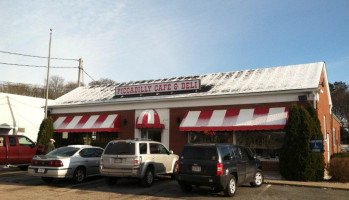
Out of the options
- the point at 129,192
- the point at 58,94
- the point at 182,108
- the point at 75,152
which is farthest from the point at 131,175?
the point at 58,94

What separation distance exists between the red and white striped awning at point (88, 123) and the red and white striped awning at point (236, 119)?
5193mm

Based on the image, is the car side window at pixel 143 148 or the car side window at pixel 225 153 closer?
the car side window at pixel 225 153

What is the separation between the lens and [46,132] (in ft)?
71.6

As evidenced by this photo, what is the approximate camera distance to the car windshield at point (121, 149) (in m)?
11.4

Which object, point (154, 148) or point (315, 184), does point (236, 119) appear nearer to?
point (315, 184)

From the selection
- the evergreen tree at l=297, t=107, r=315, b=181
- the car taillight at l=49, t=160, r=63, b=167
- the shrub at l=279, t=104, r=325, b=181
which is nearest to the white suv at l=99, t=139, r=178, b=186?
the car taillight at l=49, t=160, r=63, b=167

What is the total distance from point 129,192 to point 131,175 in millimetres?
661

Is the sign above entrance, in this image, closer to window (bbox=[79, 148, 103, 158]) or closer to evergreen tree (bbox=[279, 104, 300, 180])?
evergreen tree (bbox=[279, 104, 300, 180])

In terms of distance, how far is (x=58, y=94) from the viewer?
52.9 metres

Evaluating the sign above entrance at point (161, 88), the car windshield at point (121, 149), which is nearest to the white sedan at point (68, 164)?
the car windshield at point (121, 149)

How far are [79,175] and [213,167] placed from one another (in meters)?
6.05

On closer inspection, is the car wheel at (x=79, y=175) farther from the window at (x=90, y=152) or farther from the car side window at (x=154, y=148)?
the car side window at (x=154, y=148)

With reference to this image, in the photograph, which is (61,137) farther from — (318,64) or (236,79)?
(318,64)

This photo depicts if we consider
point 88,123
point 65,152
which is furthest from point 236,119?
point 88,123
